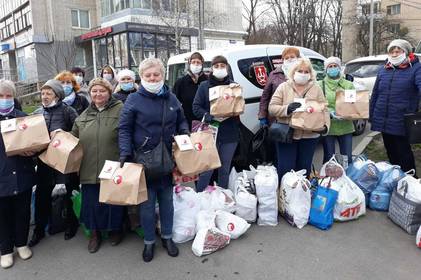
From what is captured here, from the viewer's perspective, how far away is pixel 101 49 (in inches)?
1118

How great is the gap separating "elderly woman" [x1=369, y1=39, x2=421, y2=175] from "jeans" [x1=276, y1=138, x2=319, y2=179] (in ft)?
3.12

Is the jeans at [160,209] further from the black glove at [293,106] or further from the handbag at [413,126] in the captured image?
the handbag at [413,126]

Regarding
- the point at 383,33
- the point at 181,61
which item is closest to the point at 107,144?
the point at 181,61

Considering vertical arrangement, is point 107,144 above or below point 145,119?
below

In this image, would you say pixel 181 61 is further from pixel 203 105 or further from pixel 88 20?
pixel 88 20

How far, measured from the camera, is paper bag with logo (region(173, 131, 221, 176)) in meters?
3.30

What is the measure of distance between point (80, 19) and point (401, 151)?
32990 millimetres

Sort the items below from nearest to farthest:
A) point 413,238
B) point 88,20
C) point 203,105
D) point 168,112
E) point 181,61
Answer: point 168,112 → point 413,238 → point 203,105 → point 181,61 → point 88,20

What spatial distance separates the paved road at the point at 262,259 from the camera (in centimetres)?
316

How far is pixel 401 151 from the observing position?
15.1 feet

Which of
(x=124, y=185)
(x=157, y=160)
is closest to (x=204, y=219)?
(x=157, y=160)

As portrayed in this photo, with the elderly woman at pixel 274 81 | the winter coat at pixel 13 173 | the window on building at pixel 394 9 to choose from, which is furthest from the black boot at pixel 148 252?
the window on building at pixel 394 9

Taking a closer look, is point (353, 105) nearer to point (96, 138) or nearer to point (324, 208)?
point (324, 208)

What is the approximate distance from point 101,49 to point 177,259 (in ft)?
89.8
